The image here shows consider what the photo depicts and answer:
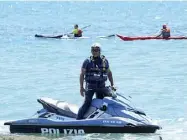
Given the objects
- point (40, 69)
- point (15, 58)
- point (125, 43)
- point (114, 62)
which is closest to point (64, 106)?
point (40, 69)

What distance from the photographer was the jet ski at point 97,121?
12.4 m

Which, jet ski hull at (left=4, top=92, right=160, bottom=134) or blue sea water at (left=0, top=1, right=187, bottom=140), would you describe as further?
blue sea water at (left=0, top=1, right=187, bottom=140)

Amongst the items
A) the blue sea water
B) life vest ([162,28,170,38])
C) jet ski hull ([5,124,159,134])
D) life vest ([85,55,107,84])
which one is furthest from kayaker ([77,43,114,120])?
life vest ([162,28,170,38])

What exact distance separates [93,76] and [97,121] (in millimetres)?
905

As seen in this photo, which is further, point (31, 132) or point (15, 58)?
point (15, 58)

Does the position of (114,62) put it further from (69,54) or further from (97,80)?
(97,80)

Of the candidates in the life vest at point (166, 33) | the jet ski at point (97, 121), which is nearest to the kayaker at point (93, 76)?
the jet ski at point (97, 121)

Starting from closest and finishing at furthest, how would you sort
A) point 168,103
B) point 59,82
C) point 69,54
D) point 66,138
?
point 66,138, point 168,103, point 59,82, point 69,54

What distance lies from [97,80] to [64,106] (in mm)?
992

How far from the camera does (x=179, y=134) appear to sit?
42.3 ft

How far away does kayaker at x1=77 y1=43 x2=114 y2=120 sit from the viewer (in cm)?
1255

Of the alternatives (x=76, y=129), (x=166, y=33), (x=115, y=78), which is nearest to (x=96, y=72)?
(x=76, y=129)

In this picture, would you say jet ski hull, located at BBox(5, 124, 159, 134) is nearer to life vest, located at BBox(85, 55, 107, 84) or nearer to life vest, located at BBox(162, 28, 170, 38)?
life vest, located at BBox(85, 55, 107, 84)

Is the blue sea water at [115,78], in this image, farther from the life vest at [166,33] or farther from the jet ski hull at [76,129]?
the life vest at [166,33]
